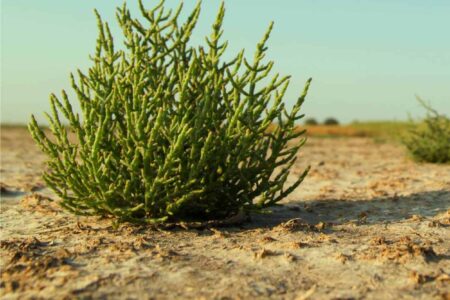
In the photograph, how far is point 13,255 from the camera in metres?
3.85

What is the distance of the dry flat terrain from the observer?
329 cm

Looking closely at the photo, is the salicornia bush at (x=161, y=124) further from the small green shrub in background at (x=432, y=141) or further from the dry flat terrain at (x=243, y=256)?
the small green shrub in background at (x=432, y=141)

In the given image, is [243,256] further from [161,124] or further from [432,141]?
[432,141]

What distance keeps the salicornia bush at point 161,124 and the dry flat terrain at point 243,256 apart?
299 mm

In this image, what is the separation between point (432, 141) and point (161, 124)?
814 centimetres

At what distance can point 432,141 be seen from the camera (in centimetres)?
1123

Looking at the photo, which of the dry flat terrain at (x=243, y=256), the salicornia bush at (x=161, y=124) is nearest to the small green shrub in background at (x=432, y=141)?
the dry flat terrain at (x=243, y=256)

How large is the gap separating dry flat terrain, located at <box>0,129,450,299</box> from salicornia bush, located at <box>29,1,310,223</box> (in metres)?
0.30

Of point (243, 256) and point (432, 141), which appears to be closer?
point (243, 256)

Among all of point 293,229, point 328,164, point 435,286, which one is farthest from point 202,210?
point 328,164

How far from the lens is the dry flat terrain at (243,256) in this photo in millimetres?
3293

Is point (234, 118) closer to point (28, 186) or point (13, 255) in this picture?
point (13, 255)

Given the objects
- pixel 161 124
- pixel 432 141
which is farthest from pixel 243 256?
pixel 432 141

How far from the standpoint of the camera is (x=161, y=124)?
4344 mm
